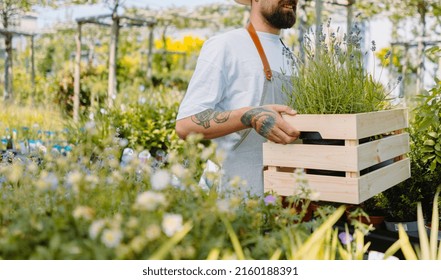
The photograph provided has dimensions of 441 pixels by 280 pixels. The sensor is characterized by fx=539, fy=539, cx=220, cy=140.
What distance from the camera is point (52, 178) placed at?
123 centimetres

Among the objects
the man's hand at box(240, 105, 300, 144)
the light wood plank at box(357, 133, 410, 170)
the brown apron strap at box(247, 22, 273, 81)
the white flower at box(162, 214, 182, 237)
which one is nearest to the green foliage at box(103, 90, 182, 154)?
the brown apron strap at box(247, 22, 273, 81)

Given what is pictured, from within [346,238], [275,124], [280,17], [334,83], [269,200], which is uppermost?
[280,17]

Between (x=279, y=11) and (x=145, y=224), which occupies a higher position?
(x=279, y=11)

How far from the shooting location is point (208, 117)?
2002 millimetres

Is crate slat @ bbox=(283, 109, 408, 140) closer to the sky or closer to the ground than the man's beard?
closer to the ground

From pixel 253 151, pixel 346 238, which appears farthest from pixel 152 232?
pixel 253 151

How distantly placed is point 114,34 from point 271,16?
6589mm

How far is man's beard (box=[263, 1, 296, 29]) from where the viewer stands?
6.98 feet

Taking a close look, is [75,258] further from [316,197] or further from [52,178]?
[316,197]

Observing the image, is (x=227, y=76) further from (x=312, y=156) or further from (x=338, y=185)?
(x=338, y=185)

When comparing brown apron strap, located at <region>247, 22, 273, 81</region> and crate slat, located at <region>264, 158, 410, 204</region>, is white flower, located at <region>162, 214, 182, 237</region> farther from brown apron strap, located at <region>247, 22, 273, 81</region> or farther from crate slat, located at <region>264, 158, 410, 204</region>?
brown apron strap, located at <region>247, 22, 273, 81</region>

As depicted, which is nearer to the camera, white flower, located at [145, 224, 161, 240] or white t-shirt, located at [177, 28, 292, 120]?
white flower, located at [145, 224, 161, 240]

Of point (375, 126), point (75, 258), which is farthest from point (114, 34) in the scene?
point (75, 258)

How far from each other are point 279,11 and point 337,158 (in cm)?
76
